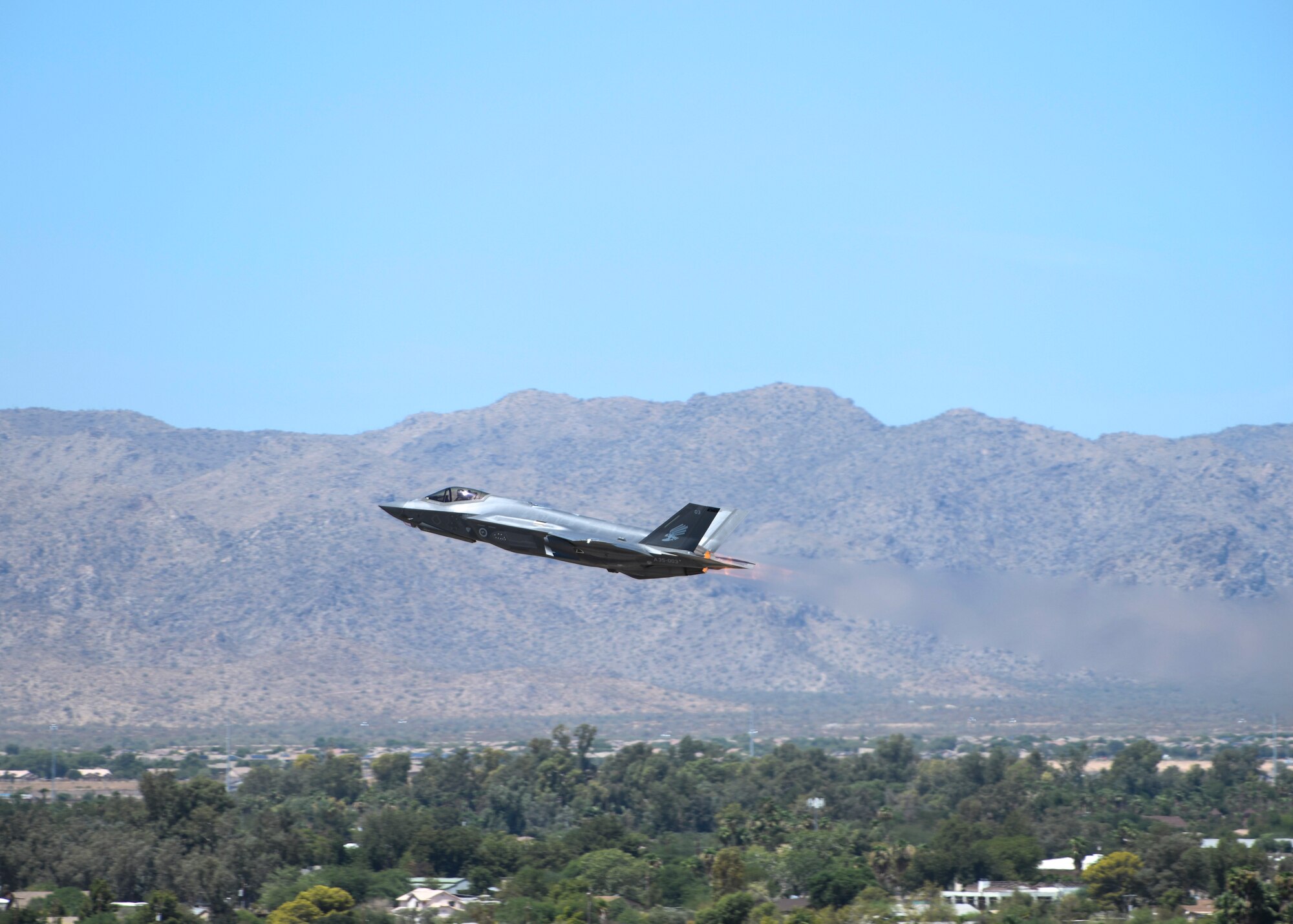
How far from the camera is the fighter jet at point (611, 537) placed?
64625 mm

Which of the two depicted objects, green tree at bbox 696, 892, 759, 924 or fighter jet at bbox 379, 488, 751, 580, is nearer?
fighter jet at bbox 379, 488, 751, 580

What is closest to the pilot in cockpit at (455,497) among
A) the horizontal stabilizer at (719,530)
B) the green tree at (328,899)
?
the horizontal stabilizer at (719,530)

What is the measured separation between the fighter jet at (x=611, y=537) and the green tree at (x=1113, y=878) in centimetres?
8425

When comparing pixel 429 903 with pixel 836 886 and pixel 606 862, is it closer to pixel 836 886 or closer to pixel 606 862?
pixel 606 862

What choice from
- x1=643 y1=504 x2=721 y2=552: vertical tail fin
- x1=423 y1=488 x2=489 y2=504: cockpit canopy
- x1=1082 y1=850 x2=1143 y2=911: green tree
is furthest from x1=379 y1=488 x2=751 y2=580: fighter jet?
x1=1082 y1=850 x2=1143 y2=911: green tree

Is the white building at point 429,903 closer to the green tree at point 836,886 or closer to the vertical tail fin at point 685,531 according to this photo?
the green tree at point 836,886

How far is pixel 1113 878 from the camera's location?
460ft

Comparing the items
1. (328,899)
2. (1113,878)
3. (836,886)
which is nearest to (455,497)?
(328,899)

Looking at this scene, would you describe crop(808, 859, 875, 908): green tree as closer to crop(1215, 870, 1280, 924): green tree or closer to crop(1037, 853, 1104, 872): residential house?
crop(1037, 853, 1104, 872): residential house

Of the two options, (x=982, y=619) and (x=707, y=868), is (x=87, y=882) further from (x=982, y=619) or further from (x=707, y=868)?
(x=982, y=619)

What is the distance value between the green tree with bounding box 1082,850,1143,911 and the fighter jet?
8425 centimetres

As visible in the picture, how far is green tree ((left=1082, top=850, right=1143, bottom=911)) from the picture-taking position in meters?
138

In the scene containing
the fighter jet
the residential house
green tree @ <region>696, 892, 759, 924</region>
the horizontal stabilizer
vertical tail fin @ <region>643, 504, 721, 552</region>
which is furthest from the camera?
the residential house

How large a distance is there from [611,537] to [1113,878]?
89659mm
